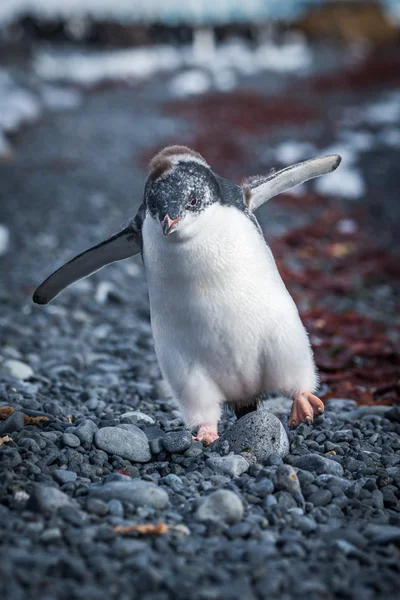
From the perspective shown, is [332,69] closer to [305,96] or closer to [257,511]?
[305,96]

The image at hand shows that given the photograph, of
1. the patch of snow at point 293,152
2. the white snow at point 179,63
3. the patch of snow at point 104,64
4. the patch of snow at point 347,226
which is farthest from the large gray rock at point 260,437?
the patch of snow at point 104,64

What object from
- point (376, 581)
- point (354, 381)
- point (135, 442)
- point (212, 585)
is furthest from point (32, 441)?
point (354, 381)

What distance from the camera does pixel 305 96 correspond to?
2056 centimetres

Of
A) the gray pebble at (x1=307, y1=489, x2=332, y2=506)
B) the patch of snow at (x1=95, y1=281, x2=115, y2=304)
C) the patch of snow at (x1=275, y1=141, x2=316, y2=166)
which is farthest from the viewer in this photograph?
the patch of snow at (x1=275, y1=141, x2=316, y2=166)

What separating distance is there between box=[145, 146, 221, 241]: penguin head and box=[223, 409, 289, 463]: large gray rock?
73 cm

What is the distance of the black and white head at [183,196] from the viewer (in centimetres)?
267

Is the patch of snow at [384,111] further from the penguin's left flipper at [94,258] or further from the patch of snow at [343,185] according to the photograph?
the penguin's left flipper at [94,258]

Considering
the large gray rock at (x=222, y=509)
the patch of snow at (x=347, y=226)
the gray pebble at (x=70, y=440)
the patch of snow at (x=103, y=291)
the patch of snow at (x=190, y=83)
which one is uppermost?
the patch of snow at (x=190, y=83)

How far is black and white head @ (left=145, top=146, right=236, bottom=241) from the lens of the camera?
104 inches

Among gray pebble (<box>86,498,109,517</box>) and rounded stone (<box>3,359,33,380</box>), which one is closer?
gray pebble (<box>86,498,109,517</box>)

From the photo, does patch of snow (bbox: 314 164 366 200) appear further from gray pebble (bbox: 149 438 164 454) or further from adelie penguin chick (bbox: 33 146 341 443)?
gray pebble (bbox: 149 438 164 454)

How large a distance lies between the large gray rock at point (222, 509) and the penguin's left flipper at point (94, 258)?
1.23 metres

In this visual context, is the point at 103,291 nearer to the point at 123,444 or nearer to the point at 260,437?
the point at 123,444

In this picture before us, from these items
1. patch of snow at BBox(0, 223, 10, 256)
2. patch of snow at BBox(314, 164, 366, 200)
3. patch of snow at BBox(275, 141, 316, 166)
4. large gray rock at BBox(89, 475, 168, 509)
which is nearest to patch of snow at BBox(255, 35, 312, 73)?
patch of snow at BBox(275, 141, 316, 166)
